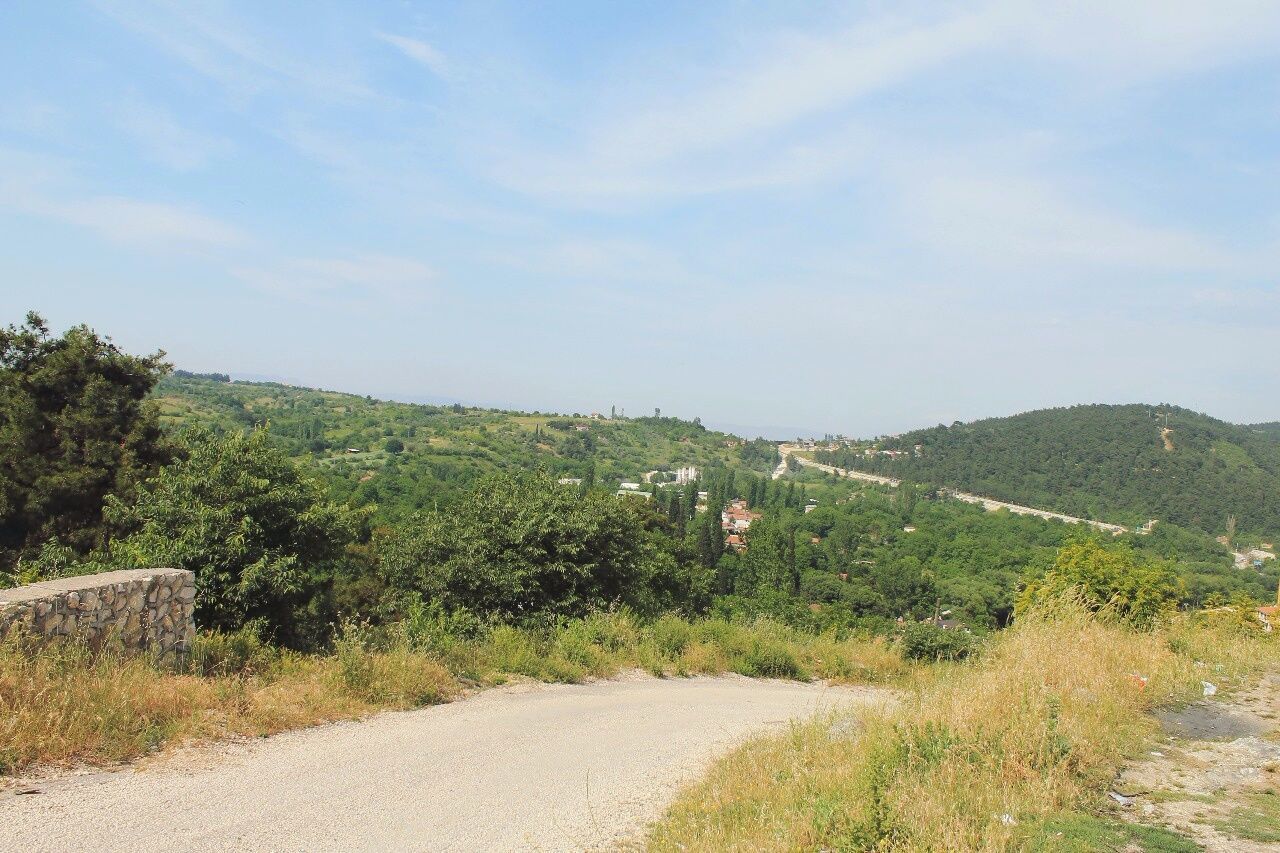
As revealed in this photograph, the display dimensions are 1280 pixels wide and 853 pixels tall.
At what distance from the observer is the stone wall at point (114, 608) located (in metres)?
6.63

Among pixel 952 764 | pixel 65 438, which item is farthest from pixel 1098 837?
pixel 65 438

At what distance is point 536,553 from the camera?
45.6 feet

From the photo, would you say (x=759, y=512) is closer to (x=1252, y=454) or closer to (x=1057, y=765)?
(x=1252, y=454)

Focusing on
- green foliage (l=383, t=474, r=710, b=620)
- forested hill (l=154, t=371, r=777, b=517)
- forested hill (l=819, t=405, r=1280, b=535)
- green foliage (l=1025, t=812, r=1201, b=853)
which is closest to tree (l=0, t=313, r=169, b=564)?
green foliage (l=383, t=474, r=710, b=620)

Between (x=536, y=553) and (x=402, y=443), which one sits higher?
(x=536, y=553)

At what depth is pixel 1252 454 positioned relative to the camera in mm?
153375

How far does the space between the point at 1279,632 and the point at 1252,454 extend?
185 meters

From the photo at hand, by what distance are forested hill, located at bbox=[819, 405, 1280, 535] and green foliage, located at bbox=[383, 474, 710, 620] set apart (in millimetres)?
151475

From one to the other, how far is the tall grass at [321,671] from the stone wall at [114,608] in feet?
0.70

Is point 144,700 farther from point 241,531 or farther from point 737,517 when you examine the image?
point 737,517

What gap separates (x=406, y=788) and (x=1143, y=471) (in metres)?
190

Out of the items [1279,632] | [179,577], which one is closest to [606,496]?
[179,577]

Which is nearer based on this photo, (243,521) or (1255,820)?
(1255,820)

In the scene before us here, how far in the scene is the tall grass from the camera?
584 centimetres
